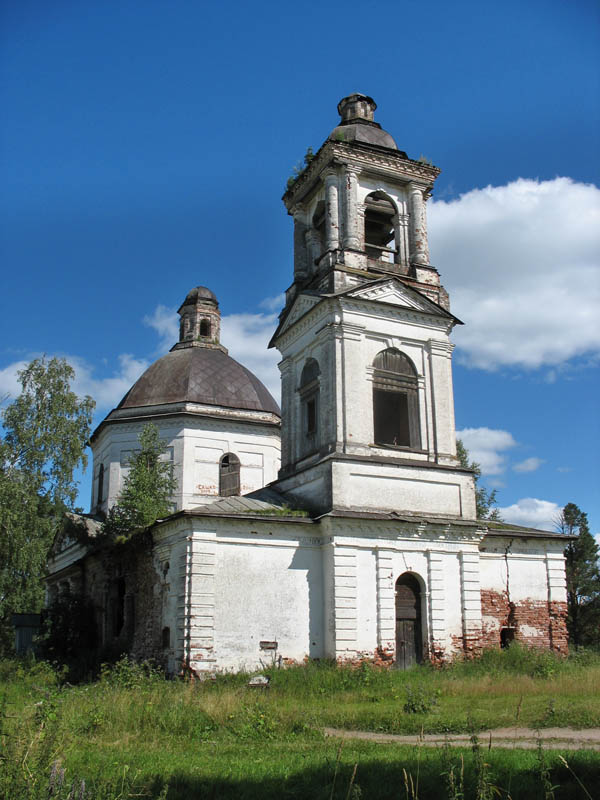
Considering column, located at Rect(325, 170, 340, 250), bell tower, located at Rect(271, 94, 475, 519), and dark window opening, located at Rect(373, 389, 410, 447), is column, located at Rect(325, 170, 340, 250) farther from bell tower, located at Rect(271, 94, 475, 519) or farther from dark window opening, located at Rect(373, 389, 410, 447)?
dark window opening, located at Rect(373, 389, 410, 447)

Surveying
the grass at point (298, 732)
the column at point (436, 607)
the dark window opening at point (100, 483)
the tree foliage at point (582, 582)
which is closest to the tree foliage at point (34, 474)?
the dark window opening at point (100, 483)

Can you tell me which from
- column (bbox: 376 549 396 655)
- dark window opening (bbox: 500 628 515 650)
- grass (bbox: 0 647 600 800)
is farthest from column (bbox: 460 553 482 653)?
column (bbox: 376 549 396 655)

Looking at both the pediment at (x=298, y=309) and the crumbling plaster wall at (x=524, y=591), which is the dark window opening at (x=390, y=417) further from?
the crumbling plaster wall at (x=524, y=591)

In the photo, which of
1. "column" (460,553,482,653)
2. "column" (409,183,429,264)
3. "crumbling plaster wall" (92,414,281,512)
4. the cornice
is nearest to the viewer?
"column" (460,553,482,653)

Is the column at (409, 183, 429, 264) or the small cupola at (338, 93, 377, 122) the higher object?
the small cupola at (338, 93, 377, 122)

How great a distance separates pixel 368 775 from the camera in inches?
263

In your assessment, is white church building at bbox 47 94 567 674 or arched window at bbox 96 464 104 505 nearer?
white church building at bbox 47 94 567 674

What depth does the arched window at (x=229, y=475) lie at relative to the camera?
23000 mm

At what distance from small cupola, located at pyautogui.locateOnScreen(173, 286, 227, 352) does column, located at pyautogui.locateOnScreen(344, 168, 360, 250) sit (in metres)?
10.4

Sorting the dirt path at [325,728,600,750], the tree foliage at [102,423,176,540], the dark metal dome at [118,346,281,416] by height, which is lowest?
the dirt path at [325,728,600,750]

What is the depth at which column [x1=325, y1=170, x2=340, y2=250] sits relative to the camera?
1806 cm

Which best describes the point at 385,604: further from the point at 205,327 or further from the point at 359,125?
the point at 205,327

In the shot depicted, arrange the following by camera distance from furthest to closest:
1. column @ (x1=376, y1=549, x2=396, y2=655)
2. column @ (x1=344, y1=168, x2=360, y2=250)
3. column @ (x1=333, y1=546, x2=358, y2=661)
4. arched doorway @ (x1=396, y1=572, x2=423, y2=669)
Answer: column @ (x1=344, y1=168, x2=360, y2=250) < arched doorway @ (x1=396, y1=572, x2=423, y2=669) < column @ (x1=376, y1=549, x2=396, y2=655) < column @ (x1=333, y1=546, x2=358, y2=661)

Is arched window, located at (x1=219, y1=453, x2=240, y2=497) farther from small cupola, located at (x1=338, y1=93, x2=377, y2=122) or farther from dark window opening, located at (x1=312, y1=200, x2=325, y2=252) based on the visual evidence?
small cupola, located at (x1=338, y1=93, x2=377, y2=122)
